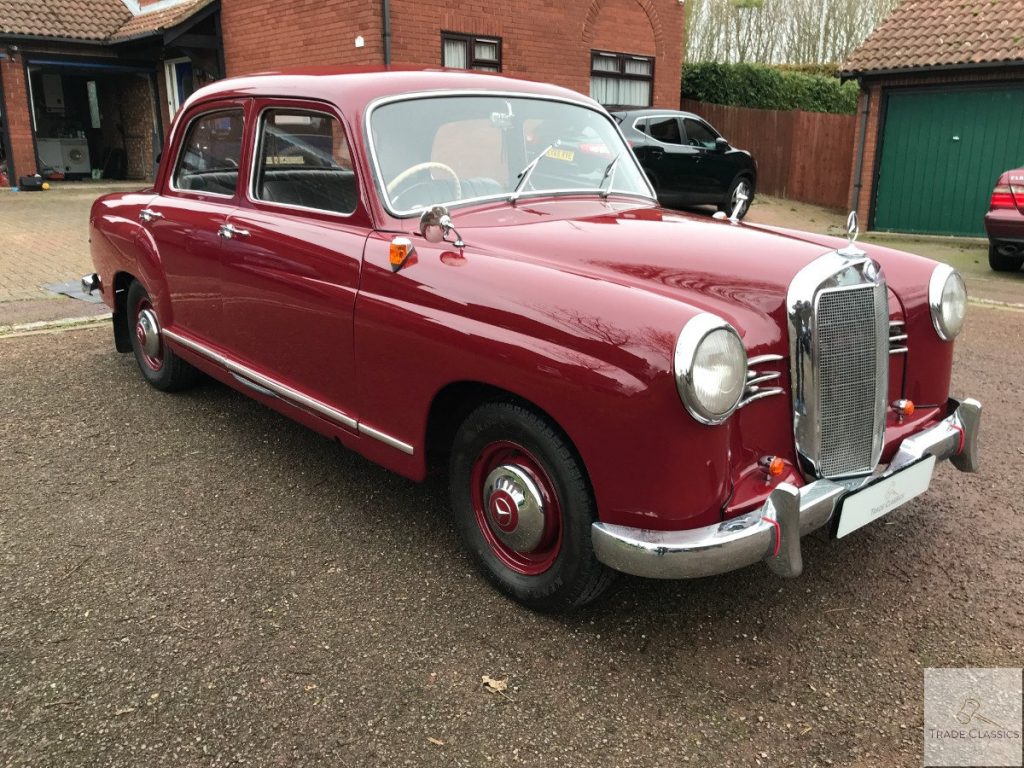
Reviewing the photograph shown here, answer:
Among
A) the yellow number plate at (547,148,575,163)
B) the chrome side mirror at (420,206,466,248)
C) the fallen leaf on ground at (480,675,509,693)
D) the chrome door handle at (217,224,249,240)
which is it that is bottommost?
the fallen leaf on ground at (480,675,509,693)

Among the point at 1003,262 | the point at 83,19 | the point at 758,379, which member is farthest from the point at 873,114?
the point at 83,19

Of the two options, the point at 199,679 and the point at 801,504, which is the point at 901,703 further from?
the point at 199,679

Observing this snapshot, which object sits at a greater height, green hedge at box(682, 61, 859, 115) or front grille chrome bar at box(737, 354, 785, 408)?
green hedge at box(682, 61, 859, 115)

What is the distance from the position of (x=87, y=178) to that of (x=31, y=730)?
20648mm

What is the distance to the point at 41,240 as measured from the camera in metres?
11.0

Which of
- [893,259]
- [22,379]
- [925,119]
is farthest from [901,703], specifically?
[925,119]

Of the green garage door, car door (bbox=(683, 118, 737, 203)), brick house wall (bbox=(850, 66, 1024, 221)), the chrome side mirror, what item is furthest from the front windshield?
brick house wall (bbox=(850, 66, 1024, 221))

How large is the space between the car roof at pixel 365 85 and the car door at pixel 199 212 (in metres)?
0.18

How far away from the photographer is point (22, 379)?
536 cm

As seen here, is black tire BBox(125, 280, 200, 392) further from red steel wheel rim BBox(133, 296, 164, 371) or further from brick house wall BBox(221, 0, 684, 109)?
brick house wall BBox(221, 0, 684, 109)

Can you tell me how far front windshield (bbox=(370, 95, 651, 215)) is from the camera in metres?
3.39

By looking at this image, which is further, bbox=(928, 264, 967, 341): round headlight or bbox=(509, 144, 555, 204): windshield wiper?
bbox=(509, 144, 555, 204): windshield wiper

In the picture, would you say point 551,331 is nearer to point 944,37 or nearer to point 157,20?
point 944,37

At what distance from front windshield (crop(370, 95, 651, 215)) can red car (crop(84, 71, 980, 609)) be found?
0.04ft
